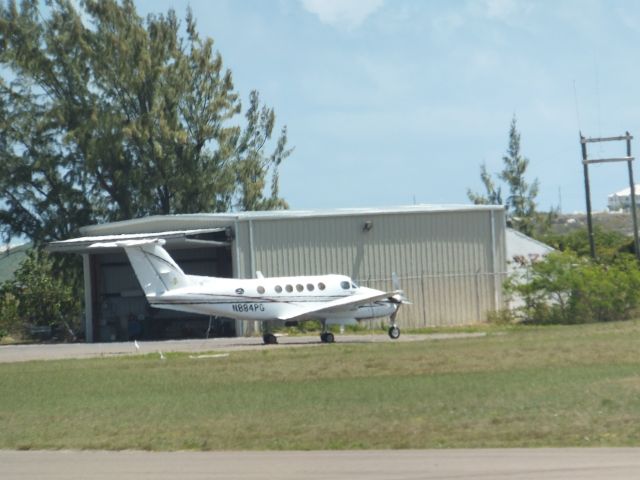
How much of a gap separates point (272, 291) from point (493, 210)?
1328 centimetres

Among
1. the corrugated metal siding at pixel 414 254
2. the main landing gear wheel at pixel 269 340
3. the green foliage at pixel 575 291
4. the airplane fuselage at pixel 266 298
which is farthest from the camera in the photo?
the green foliage at pixel 575 291

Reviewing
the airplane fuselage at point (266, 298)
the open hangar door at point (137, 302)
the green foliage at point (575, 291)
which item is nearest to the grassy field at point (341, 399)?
the airplane fuselage at point (266, 298)

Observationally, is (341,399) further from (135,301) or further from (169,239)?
(135,301)

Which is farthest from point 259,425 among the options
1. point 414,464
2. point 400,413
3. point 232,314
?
point 232,314

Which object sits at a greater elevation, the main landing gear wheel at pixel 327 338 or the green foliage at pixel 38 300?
the green foliage at pixel 38 300

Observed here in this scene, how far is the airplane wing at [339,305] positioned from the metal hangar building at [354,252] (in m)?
6.21

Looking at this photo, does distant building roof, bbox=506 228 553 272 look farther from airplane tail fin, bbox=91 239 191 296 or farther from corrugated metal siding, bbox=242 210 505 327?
airplane tail fin, bbox=91 239 191 296

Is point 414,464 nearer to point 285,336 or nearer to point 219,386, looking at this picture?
point 219,386

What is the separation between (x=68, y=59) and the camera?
6000 cm

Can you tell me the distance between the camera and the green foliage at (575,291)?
158 ft

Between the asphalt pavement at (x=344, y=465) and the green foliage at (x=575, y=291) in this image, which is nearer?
the asphalt pavement at (x=344, y=465)

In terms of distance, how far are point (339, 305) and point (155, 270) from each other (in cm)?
620

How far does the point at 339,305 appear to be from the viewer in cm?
4094

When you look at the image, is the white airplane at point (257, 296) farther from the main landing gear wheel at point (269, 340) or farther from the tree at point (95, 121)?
the tree at point (95, 121)
